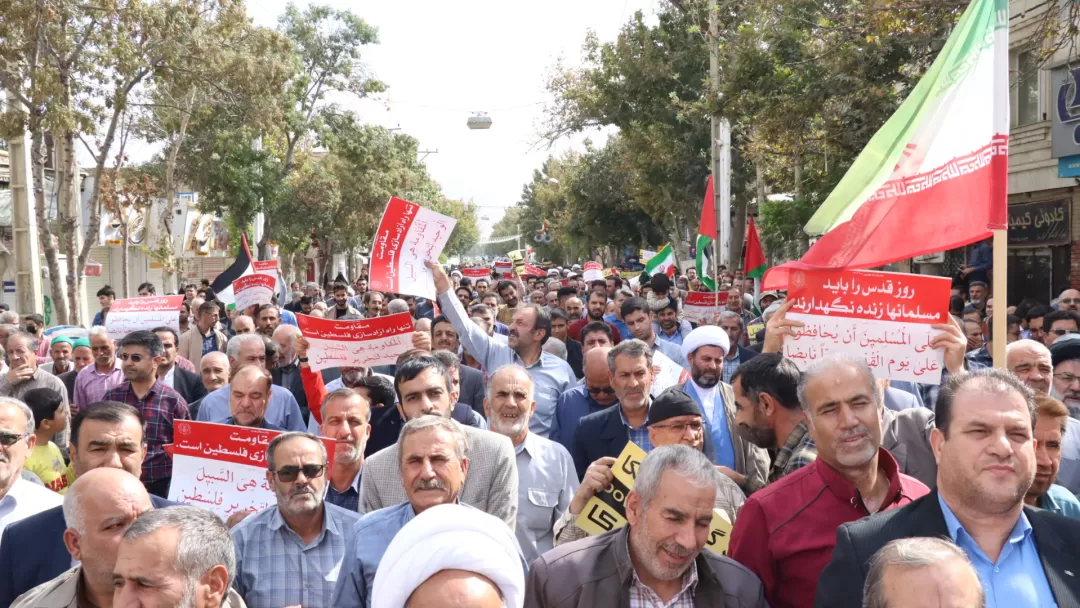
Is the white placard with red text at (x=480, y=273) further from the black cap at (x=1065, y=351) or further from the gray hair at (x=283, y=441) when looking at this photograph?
the gray hair at (x=283, y=441)

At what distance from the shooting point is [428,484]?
3.98 meters

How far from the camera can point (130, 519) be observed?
Answer: 3.77 m

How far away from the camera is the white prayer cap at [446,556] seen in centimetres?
206

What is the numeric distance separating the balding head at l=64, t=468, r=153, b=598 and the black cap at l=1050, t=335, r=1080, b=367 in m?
5.02

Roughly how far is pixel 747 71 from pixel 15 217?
1201 centimetres

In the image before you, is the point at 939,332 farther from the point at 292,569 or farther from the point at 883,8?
the point at 883,8

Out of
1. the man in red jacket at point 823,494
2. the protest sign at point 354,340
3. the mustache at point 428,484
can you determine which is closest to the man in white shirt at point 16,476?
the mustache at point 428,484

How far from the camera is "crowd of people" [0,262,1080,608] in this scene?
2994mm

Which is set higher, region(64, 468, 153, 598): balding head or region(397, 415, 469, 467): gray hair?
region(397, 415, 469, 467): gray hair

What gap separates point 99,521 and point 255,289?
967 centimetres

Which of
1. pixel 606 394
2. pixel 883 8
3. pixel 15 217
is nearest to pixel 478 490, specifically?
pixel 606 394

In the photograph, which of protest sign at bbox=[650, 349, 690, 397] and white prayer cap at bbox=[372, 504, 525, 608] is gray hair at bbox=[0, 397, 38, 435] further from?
protest sign at bbox=[650, 349, 690, 397]

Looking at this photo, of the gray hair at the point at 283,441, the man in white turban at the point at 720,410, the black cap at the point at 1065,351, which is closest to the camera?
the gray hair at the point at 283,441

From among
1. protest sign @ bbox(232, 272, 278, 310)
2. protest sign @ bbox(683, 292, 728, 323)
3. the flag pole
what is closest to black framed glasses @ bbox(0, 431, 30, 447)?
the flag pole
